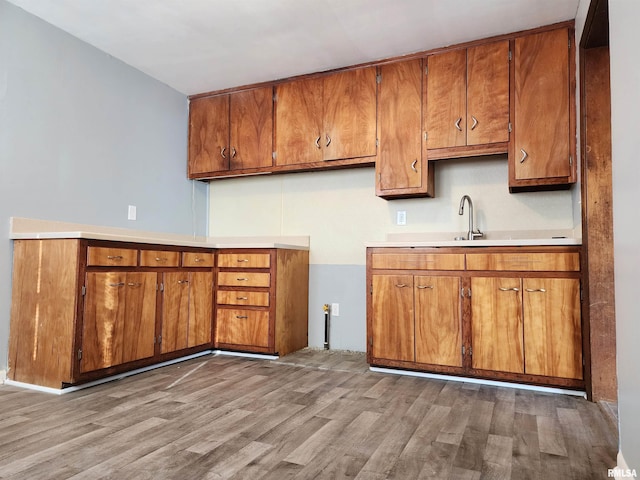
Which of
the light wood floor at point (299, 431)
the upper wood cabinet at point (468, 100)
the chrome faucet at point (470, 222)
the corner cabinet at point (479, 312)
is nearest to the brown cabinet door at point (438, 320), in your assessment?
the corner cabinet at point (479, 312)

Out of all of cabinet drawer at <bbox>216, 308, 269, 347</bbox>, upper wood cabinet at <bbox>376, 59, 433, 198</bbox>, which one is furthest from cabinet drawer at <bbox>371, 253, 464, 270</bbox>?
cabinet drawer at <bbox>216, 308, 269, 347</bbox>

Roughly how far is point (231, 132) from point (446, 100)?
184 centimetres

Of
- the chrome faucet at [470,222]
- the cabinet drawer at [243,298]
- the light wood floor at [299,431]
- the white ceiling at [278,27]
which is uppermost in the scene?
the white ceiling at [278,27]

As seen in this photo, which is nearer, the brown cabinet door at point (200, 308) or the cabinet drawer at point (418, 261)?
the cabinet drawer at point (418, 261)

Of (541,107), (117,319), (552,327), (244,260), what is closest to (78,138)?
(117,319)

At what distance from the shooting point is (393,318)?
2.91 metres

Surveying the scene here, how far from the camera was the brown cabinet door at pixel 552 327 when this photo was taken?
2.45 m

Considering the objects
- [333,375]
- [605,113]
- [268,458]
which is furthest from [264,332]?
[605,113]

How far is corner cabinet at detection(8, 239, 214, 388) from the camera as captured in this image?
245 centimetres

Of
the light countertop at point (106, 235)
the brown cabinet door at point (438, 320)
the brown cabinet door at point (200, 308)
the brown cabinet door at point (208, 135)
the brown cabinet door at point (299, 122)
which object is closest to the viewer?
the light countertop at point (106, 235)

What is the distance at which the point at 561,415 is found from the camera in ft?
6.89

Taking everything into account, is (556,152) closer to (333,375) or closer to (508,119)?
(508,119)

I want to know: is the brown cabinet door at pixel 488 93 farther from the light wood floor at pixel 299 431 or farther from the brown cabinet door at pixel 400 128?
the light wood floor at pixel 299 431

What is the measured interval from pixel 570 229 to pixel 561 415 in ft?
4.47
